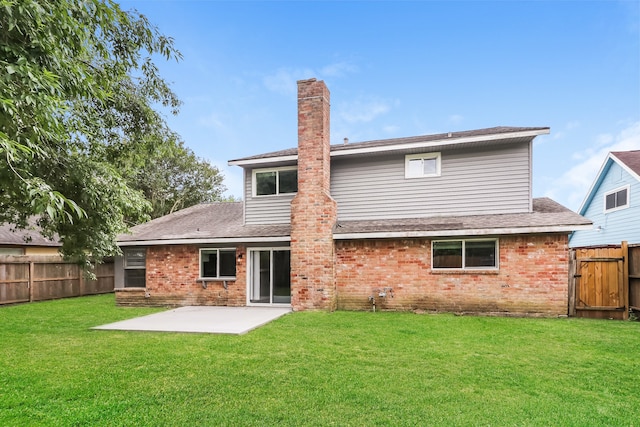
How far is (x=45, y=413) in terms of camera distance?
3.87 meters

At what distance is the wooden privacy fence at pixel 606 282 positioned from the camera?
30.0 ft

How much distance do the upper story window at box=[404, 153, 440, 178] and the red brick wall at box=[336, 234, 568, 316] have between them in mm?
2247

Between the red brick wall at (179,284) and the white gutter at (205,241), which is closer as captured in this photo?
the white gutter at (205,241)

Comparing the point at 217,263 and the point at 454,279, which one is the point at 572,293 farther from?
the point at 217,263

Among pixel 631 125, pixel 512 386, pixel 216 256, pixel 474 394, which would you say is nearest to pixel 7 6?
pixel 474 394

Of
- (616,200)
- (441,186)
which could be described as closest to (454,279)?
(441,186)

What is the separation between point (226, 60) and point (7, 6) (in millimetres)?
15090

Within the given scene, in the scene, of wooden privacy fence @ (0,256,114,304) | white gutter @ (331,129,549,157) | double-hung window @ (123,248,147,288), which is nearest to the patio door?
white gutter @ (331,129,549,157)

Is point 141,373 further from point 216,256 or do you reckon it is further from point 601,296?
point 601,296

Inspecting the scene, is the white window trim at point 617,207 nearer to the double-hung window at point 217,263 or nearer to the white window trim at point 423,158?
the white window trim at point 423,158

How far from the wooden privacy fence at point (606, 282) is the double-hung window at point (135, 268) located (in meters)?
13.2

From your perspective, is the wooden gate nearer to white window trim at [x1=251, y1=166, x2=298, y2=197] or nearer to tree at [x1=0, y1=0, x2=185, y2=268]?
white window trim at [x1=251, y1=166, x2=298, y2=197]

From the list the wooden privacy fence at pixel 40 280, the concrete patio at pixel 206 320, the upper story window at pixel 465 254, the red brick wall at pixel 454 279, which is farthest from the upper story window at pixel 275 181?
the wooden privacy fence at pixel 40 280

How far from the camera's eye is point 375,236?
34.1ft
